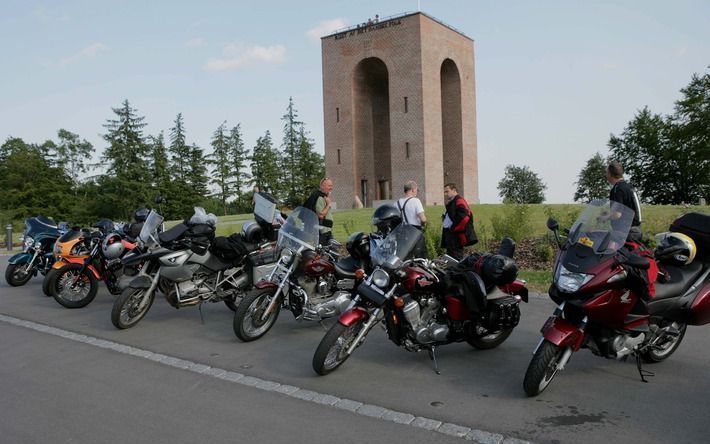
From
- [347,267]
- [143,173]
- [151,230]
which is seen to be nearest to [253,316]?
[347,267]

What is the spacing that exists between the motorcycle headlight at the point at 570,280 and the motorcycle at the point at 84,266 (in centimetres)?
625

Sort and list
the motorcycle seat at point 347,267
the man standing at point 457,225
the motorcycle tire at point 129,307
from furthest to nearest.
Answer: the man standing at point 457,225, the motorcycle tire at point 129,307, the motorcycle seat at point 347,267

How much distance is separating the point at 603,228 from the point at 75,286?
7.51 m

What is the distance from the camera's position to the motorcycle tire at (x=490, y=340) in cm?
558

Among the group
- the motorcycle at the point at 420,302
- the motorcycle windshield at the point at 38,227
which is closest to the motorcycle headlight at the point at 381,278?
the motorcycle at the point at 420,302

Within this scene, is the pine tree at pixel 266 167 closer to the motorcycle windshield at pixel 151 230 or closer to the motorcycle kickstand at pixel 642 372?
the motorcycle windshield at pixel 151 230

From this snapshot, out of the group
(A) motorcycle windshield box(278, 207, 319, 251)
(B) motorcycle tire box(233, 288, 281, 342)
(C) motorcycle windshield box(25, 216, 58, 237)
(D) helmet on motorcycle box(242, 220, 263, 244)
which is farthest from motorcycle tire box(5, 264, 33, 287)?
(A) motorcycle windshield box(278, 207, 319, 251)

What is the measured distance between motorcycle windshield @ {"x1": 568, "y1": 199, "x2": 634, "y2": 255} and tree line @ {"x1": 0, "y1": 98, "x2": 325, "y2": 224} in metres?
57.0

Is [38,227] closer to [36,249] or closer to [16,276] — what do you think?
[36,249]

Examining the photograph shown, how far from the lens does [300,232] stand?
6.33 meters

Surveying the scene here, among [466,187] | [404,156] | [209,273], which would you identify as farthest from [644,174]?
[209,273]

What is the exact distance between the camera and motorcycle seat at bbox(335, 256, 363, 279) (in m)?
6.34

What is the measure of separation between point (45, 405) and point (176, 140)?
69.0m

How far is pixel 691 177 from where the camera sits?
5244 cm
